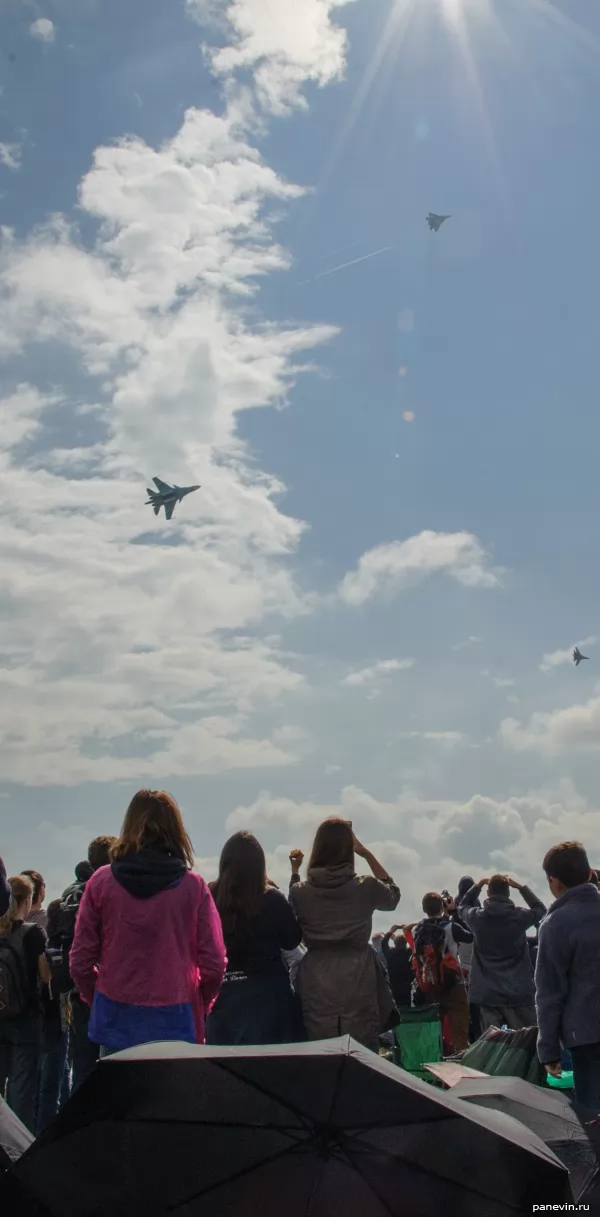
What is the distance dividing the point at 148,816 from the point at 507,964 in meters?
6.04

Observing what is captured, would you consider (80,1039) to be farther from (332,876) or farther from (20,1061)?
(332,876)

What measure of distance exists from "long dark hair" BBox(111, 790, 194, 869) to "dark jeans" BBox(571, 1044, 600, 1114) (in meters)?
2.44

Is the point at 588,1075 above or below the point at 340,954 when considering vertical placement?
below

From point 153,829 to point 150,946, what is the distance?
0.59m

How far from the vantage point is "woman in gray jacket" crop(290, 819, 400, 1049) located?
6.54 meters

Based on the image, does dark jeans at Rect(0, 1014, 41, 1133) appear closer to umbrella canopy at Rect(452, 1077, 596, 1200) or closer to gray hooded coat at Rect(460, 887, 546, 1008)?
gray hooded coat at Rect(460, 887, 546, 1008)

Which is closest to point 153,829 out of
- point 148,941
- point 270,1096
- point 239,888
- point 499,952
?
point 148,941

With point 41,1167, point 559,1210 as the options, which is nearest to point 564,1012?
point 559,1210

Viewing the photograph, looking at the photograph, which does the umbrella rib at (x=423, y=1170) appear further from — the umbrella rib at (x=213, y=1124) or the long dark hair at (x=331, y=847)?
the long dark hair at (x=331, y=847)

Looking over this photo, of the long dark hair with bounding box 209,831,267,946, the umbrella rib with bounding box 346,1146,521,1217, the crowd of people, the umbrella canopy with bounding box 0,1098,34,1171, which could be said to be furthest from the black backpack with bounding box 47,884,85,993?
the umbrella rib with bounding box 346,1146,521,1217

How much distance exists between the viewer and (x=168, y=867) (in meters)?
5.60

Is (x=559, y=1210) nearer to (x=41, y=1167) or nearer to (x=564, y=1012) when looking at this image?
(x=41, y=1167)

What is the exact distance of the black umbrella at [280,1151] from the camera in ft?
7.55

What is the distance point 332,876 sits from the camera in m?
6.53
